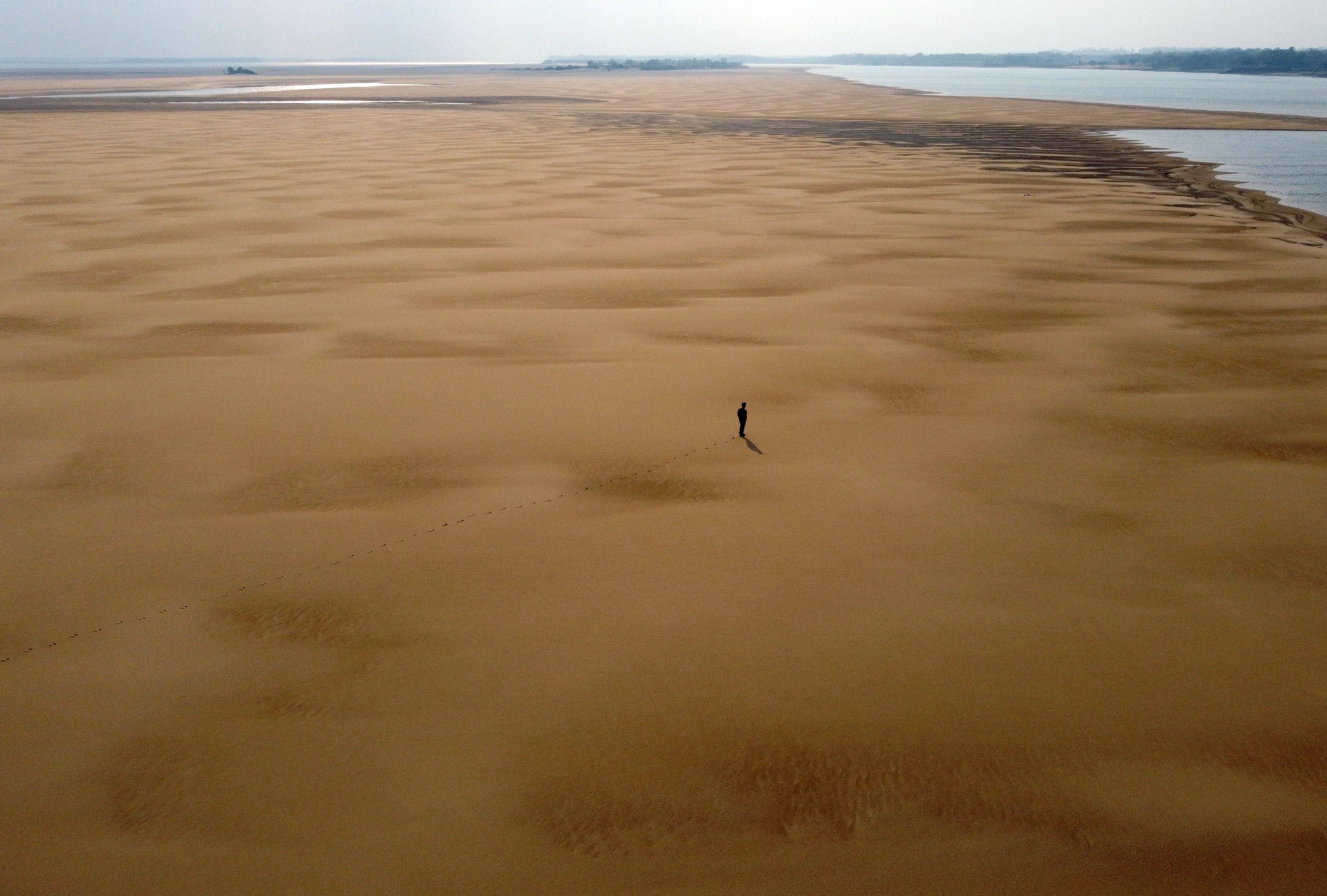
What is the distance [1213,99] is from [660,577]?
208ft

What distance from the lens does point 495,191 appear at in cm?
1811

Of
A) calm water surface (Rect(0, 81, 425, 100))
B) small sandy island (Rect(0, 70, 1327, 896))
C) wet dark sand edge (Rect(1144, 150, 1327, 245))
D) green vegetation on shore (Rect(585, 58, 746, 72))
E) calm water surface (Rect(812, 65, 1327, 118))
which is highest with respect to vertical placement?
green vegetation on shore (Rect(585, 58, 746, 72))

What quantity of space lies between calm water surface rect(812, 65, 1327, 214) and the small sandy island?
39.8ft

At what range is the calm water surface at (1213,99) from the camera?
21.9 m

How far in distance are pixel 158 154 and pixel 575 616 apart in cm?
2459

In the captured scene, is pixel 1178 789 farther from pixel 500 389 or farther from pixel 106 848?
pixel 500 389

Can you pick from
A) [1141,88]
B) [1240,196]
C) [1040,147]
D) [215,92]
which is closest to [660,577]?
[1240,196]

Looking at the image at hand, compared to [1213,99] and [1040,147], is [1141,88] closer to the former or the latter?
[1213,99]

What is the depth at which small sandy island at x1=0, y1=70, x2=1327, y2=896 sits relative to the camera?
3.33m

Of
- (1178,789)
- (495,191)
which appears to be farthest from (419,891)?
(495,191)

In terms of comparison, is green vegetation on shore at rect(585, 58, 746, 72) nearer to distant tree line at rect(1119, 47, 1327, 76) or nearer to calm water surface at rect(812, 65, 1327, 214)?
calm water surface at rect(812, 65, 1327, 214)

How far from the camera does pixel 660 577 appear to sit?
487 cm

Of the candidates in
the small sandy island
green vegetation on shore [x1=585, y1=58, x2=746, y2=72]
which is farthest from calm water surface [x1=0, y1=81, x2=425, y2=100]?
green vegetation on shore [x1=585, y1=58, x2=746, y2=72]

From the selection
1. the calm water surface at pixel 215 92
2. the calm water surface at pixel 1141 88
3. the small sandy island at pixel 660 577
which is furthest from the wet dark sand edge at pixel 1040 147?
the calm water surface at pixel 215 92
